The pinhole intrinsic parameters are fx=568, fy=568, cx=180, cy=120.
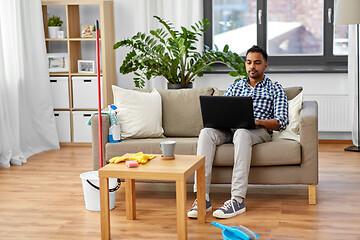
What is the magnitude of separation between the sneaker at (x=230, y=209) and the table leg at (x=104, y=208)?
682mm

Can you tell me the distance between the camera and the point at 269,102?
147 inches

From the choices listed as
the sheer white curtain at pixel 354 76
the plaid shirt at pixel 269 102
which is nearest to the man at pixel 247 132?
the plaid shirt at pixel 269 102

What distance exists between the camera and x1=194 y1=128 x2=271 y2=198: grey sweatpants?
341 centimetres

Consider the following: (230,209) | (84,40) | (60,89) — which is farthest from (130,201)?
(84,40)

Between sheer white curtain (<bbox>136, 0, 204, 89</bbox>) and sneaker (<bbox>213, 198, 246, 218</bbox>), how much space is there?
2644mm

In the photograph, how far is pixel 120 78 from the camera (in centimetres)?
596

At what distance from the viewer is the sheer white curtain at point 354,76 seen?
17.5 feet

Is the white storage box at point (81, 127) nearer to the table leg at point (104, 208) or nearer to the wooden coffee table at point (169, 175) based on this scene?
the wooden coffee table at point (169, 175)

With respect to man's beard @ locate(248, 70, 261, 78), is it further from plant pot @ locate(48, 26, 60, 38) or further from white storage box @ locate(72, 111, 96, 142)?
plant pot @ locate(48, 26, 60, 38)

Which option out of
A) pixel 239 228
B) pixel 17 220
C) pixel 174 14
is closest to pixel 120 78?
pixel 174 14

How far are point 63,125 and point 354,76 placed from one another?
2.90 metres

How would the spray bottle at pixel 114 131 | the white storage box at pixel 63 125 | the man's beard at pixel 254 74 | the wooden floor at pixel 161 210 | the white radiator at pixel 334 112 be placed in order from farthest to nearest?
the white storage box at pixel 63 125 < the white radiator at pixel 334 112 < the spray bottle at pixel 114 131 < the man's beard at pixel 254 74 < the wooden floor at pixel 161 210

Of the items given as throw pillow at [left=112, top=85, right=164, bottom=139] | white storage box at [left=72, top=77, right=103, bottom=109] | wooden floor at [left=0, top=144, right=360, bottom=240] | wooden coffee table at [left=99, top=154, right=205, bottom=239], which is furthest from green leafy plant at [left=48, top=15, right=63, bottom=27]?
wooden coffee table at [left=99, top=154, right=205, bottom=239]

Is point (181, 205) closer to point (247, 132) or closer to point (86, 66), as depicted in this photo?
point (247, 132)
